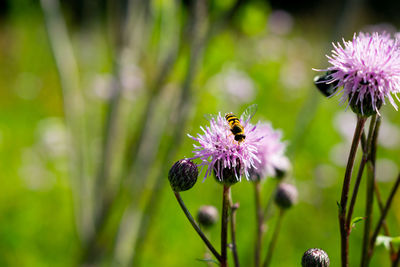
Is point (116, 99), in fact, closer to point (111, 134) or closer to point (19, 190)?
point (111, 134)

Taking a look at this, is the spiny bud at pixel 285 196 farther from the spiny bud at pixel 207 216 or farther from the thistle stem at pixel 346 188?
the thistle stem at pixel 346 188

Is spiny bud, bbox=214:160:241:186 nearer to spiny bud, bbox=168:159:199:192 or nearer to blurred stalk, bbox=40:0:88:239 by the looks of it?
spiny bud, bbox=168:159:199:192

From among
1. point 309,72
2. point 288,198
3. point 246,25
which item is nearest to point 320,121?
point 309,72

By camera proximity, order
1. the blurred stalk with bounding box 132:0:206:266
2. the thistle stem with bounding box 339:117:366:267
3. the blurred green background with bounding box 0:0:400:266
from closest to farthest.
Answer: the thistle stem with bounding box 339:117:366:267 < the blurred stalk with bounding box 132:0:206:266 < the blurred green background with bounding box 0:0:400:266

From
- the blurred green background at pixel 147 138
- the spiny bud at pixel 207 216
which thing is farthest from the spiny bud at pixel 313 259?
the blurred green background at pixel 147 138

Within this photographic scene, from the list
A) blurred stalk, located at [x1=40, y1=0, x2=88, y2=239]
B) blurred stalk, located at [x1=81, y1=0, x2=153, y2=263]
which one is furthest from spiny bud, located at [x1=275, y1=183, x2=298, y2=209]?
blurred stalk, located at [x1=40, y1=0, x2=88, y2=239]

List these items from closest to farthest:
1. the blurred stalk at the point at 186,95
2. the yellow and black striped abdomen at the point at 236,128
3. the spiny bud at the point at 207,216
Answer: the yellow and black striped abdomen at the point at 236,128 < the spiny bud at the point at 207,216 < the blurred stalk at the point at 186,95

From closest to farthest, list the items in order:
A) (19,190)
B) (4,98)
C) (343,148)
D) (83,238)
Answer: (83,238)
(19,190)
(343,148)
(4,98)
